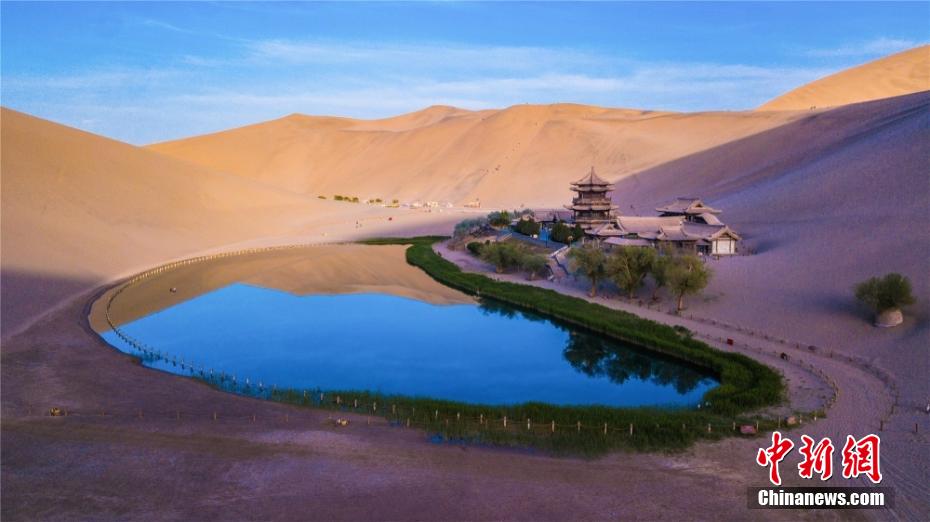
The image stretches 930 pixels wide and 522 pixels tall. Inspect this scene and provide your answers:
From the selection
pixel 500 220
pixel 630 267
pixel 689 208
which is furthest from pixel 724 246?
pixel 500 220

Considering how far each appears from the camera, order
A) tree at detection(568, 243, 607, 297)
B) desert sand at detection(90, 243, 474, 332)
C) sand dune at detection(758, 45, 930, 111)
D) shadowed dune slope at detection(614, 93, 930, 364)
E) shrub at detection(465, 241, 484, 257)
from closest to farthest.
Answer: shadowed dune slope at detection(614, 93, 930, 364), tree at detection(568, 243, 607, 297), desert sand at detection(90, 243, 474, 332), shrub at detection(465, 241, 484, 257), sand dune at detection(758, 45, 930, 111)

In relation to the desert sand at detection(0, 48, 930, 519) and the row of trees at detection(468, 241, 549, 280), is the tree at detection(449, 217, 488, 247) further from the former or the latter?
the row of trees at detection(468, 241, 549, 280)

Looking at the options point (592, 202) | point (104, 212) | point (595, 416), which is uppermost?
point (592, 202)

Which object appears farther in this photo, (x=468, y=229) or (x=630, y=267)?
(x=468, y=229)

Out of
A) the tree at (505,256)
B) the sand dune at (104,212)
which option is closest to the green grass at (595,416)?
the sand dune at (104,212)

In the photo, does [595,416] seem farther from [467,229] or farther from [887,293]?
[467,229]

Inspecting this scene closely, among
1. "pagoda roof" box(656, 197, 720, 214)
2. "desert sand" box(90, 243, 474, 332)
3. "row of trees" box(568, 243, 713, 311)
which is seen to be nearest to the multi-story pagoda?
"pagoda roof" box(656, 197, 720, 214)

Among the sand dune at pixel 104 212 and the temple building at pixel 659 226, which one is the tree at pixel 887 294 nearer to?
the temple building at pixel 659 226
